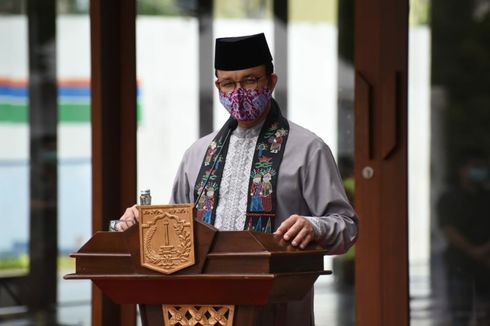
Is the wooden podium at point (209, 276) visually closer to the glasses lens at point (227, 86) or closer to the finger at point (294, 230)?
the finger at point (294, 230)

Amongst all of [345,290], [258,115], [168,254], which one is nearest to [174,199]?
[258,115]

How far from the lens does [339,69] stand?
5.30 m

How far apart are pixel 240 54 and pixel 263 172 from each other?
1.15ft

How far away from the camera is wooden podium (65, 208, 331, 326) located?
9.59 feet

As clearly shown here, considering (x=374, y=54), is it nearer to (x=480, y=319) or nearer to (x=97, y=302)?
(x=480, y=319)

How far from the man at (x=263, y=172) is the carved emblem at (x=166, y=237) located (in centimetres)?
27

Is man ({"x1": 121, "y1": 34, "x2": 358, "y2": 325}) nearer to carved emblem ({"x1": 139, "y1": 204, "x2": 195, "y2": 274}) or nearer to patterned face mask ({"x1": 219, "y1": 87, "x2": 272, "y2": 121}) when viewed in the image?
patterned face mask ({"x1": 219, "y1": 87, "x2": 272, "y2": 121})

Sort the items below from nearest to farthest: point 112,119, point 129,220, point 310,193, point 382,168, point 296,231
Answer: point 296,231 < point 129,220 < point 310,193 < point 382,168 < point 112,119

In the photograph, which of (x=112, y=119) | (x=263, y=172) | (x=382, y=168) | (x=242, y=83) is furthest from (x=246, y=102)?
(x=112, y=119)

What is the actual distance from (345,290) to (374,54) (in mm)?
1050

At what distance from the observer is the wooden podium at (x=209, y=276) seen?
115 inches

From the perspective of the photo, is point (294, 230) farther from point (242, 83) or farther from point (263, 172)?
point (242, 83)

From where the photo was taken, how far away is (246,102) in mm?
3412

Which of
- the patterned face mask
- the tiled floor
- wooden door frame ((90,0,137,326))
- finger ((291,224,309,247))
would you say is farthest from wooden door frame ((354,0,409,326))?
finger ((291,224,309,247))
